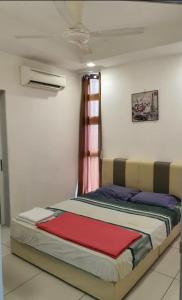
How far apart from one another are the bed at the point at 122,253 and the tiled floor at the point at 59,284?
0.21 feet

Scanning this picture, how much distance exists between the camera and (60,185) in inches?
164

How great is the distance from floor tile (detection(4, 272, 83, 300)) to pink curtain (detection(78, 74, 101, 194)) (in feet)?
6.49

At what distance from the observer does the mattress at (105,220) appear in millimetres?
1903

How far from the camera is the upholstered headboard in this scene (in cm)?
339

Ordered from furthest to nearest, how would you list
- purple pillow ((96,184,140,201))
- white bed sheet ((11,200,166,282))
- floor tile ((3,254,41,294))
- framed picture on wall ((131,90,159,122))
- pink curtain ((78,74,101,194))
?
pink curtain ((78,74,101,194))
framed picture on wall ((131,90,159,122))
purple pillow ((96,184,140,201))
floor tile ((3,254,41,294))
white bed sheet ((11,200,166,282))

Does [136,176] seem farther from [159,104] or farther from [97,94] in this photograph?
[97,94]

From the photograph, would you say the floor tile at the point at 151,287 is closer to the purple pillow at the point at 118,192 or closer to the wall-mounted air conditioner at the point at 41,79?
the purple pillow at the point at 118,192

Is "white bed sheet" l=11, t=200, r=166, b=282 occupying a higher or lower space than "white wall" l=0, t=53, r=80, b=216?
lower

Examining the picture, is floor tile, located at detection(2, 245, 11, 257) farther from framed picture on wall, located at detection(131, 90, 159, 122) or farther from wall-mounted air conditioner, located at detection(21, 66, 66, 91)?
framed picture on wall, located at detection(131, 90, 159, 122)

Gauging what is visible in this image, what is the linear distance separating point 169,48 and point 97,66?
1.18 meters

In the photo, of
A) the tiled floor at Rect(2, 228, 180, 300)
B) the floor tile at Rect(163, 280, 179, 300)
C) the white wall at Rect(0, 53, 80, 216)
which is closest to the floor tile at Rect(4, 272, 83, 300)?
the tiled floor at Rect(2, 228, 180, 300)

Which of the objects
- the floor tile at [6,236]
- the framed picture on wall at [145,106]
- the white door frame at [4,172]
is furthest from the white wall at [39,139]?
the framed picture on wall at [145,106]

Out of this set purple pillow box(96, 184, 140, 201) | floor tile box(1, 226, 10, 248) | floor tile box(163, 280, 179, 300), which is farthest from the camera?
purple pillow box(96, 184, 140, 201)

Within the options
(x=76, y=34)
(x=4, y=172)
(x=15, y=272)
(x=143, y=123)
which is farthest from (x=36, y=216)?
(x=143, y=123)
